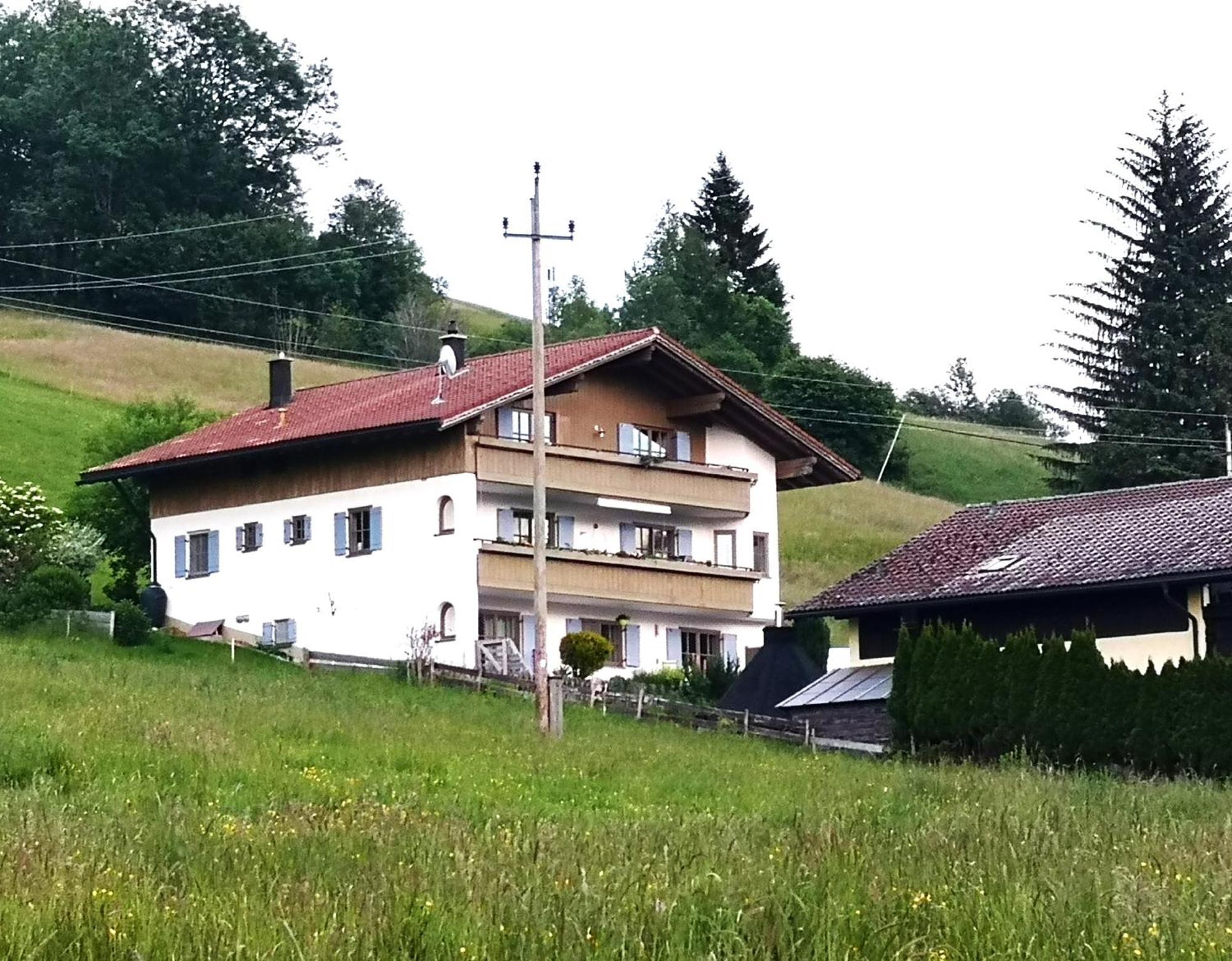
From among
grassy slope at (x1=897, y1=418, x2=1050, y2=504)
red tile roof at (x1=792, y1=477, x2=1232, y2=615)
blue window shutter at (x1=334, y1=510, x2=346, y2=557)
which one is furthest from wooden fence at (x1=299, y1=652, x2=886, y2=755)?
A: grassy slope at (x1=897, y1=418, x2=1050, y2=504)

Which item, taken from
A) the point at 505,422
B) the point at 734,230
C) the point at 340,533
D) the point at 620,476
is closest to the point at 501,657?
the point at 505,422

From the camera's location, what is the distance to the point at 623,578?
53531mm

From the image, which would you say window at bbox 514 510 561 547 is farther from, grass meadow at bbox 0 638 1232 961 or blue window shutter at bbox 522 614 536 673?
grass meadow at bbox 0 638 1232 961

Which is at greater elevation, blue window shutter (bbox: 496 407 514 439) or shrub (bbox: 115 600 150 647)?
blue window shutter (bbox: 496 407 514 439)

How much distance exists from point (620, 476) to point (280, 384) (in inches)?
450

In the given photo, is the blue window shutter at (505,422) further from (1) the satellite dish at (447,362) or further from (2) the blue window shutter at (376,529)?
(2) the blue window shutter at (376,529)

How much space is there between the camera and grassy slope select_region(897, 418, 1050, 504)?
4107 inches

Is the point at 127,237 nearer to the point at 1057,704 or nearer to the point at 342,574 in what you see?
the point at 342,574

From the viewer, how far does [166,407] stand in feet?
213

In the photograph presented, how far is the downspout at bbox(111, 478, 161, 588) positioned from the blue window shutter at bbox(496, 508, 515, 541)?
1039cm

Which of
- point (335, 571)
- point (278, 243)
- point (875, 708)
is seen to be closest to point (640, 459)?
point (335, 571)

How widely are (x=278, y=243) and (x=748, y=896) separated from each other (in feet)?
329

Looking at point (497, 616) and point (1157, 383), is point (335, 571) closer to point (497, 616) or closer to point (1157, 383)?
point (497, 616)

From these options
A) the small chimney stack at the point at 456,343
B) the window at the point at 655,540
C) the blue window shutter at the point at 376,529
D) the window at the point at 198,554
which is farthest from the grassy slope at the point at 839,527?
the window at the point at 198,554
